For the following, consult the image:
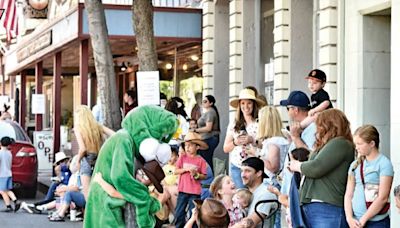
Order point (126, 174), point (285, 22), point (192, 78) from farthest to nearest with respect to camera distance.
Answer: point (192, 78) → point (285, 22) → point (126, 174)

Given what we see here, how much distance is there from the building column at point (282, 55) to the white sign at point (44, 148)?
10311mm

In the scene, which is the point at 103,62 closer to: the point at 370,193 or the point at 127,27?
the point at 127,27

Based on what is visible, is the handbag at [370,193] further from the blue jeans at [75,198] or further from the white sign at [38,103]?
the white sign at [38,103]

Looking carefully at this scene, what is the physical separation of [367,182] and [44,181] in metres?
14.8

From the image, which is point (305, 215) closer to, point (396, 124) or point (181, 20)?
point (396, 124)

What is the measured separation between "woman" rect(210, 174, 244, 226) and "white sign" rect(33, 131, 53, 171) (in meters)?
15.1

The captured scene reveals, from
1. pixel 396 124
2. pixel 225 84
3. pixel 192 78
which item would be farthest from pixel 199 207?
pixel 192 78

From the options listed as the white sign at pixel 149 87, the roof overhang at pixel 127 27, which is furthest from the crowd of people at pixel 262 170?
the roof overhang at pixel 127 27

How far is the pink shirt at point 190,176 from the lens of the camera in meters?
12.0

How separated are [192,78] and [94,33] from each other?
7.91 m

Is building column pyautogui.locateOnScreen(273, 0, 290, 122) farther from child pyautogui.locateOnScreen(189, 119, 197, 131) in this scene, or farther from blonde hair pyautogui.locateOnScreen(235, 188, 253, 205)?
blonde hair pyautogui.locateOnScreen(235, 188, 253, 205)

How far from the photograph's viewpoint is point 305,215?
27.7 feet

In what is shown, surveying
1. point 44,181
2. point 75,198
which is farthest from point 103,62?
point 44,181

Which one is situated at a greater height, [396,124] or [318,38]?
[318,38]
